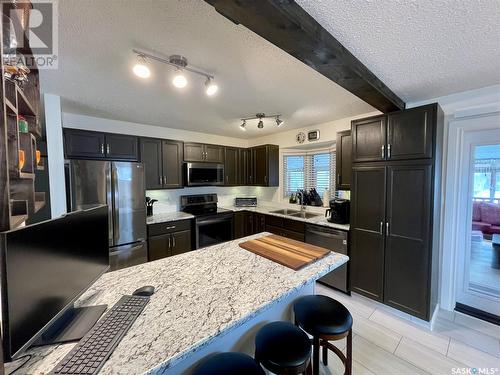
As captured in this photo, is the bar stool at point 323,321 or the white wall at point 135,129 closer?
the bar stool at point 323,321

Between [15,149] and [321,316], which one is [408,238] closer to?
[321,316]

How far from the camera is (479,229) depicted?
7.79ft

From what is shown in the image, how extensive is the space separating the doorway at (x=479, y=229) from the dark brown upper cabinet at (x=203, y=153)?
3.50m

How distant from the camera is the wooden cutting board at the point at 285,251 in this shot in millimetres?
1450

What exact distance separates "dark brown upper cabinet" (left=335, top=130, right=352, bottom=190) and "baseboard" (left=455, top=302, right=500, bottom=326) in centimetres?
182

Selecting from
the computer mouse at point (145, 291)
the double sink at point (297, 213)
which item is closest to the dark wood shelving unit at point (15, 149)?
the computer mouse at point (145, 291)

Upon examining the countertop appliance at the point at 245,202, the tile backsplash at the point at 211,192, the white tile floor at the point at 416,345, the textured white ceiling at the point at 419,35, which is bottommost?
the white tile floor at the point at 416,345

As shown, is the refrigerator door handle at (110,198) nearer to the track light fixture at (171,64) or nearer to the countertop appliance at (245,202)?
the track light fixture at (171,64)

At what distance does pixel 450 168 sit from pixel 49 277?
3427mm

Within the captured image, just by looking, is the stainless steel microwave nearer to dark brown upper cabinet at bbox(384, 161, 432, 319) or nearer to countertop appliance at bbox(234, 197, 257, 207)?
countertop appliance at bbox(234, 197, 257, 207)

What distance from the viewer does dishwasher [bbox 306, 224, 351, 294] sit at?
108 inches

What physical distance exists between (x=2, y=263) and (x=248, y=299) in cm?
89

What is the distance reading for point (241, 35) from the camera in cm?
133

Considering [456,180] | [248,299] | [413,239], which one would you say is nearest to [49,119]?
[248,299]
